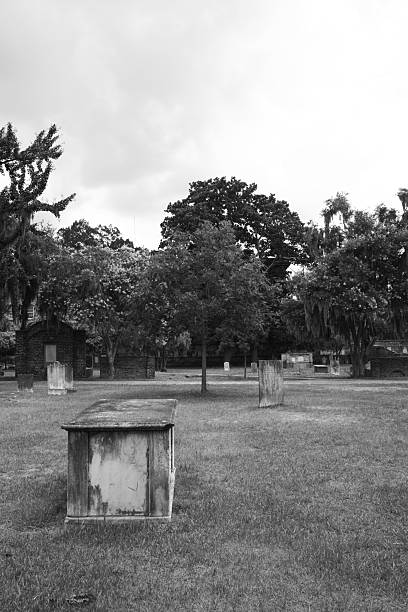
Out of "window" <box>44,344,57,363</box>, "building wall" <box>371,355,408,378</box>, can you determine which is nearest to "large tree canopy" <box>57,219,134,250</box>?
"window" <box>44,344,57,363</box>

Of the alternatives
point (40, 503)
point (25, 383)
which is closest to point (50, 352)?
point (25, 383)

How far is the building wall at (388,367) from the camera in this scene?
34.2 meters

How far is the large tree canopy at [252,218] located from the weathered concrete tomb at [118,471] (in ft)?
148

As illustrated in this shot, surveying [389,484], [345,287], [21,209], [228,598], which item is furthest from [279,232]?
[228,598]

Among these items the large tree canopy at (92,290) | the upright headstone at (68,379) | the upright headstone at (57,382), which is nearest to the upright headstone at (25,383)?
the upright headstone at (68,379)

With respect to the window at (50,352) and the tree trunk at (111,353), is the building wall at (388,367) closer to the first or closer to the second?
the tree trunk at (111,353)

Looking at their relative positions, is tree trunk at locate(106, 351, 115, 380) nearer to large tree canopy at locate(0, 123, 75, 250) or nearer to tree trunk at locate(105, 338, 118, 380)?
tree trunk at locate(105, 338, 118, 380)

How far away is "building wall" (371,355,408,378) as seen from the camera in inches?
1346

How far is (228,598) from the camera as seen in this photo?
3711 mm

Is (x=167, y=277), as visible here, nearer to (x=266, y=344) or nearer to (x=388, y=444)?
(x=388, y=444)

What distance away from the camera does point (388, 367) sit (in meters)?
34.3

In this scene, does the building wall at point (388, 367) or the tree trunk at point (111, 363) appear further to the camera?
the tree trunk at point (111, 363)

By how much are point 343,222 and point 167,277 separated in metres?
17.9

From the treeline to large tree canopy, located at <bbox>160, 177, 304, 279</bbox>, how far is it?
37.9 ft
